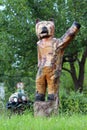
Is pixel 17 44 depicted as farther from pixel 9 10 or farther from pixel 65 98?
pixel 65 98

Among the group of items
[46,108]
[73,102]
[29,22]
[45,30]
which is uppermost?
[29,22]

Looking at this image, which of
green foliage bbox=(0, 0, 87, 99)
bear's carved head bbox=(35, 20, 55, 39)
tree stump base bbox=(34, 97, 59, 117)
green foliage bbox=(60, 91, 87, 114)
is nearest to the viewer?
tree stump base bbox=(34, 97, 59, 117)

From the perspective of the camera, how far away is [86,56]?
18.9 meters

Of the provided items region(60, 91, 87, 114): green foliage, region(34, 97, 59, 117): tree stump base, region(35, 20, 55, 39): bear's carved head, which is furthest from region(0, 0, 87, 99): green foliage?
region(34, 97, 59, 117): tree stump base

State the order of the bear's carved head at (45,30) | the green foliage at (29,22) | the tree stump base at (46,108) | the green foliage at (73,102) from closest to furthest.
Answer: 1. the tree stump base at (46,108)
2. the bear's carved head at (45,30)
3. the green foliage at (73,102)
4. the green foliage at (29,22)

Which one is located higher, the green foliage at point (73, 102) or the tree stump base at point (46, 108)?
the tree stump base at point (46, 108)

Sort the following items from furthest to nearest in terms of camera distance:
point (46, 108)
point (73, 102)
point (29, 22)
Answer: point (29, 22), point (73, 102), point (46, 108)

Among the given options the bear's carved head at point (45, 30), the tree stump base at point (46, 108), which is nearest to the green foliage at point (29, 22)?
the bear's carved head at point (45, 30)

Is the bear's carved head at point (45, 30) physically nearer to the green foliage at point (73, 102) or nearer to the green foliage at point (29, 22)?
the green foliage at point (73, 102)

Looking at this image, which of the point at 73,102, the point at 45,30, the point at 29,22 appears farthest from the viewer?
the point at 29,22

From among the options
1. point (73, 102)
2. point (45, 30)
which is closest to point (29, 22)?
point (73, 102)

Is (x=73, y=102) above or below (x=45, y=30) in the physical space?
below

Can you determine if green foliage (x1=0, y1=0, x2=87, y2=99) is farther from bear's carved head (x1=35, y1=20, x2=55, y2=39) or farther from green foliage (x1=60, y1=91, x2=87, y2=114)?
bear's carved head (x1=35, y1=20, x2=55, y2=39)

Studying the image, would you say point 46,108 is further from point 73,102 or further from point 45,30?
point 73,102
